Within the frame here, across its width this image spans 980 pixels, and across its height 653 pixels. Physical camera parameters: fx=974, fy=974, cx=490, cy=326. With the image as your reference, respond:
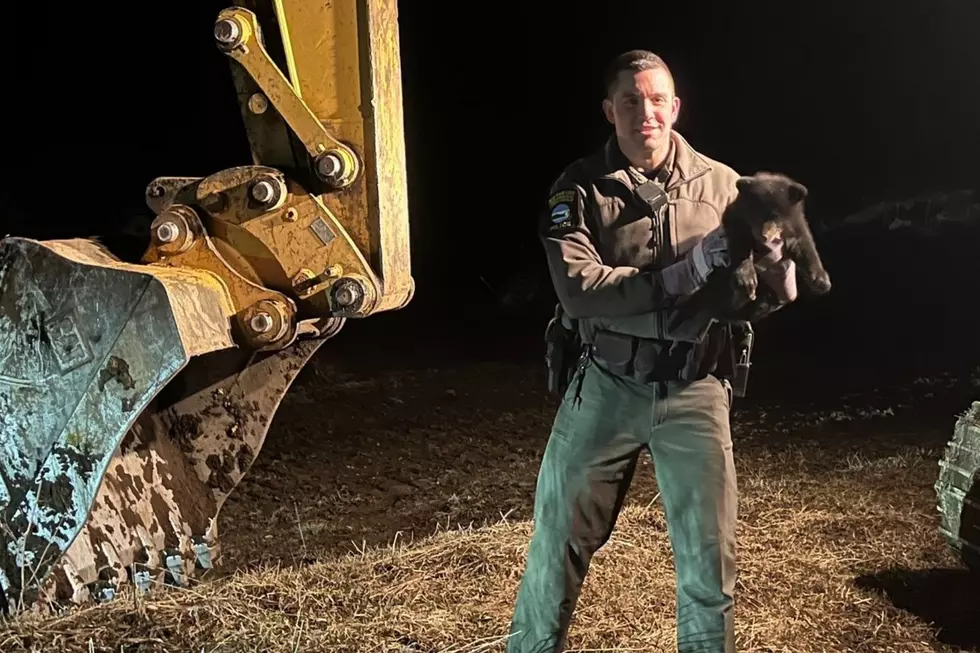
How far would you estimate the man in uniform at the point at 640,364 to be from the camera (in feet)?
8.65

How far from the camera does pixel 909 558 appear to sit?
181 inches

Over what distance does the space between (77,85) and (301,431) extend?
824cm

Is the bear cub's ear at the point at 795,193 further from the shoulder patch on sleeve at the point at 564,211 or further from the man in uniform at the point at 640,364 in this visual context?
the shoulder patch on sleeve at the point at 564,211

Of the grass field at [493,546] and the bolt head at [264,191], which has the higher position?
the bolt head at [264,191]

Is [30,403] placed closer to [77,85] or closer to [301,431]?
[301,431]

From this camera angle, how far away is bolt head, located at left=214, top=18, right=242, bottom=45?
285cm

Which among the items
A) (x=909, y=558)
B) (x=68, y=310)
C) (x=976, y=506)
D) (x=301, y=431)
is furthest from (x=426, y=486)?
(x=68, y=310)

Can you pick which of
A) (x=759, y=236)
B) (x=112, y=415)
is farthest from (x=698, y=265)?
(x=112, y=415)

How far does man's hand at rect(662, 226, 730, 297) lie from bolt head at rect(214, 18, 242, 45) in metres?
1.43

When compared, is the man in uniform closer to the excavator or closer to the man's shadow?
the excavator

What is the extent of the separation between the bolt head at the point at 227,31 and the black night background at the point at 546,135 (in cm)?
756

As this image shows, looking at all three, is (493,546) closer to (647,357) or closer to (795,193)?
(647,357)

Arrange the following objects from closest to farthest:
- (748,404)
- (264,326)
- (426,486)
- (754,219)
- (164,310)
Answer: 1. (754,219)
2. (164,310)
3. (264,326)
4. (426,486)
5. (748,404)

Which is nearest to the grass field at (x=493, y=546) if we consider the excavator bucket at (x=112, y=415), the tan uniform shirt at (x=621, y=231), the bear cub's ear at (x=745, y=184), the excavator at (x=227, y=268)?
the excavator bucket at (x=112, y=415)
